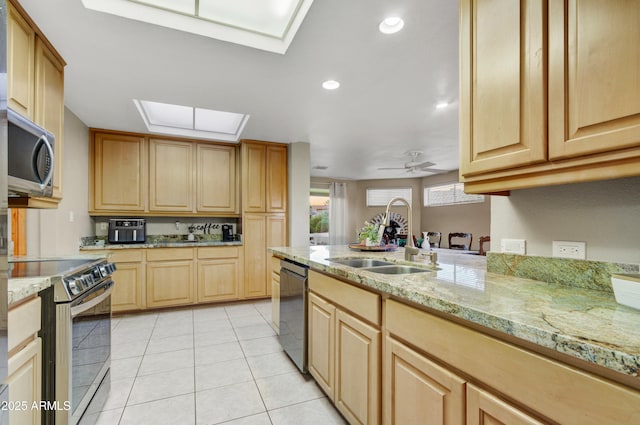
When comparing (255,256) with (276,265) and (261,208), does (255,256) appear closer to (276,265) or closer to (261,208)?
(261,208)

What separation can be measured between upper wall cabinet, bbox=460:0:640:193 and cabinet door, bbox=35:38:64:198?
2.49 metres

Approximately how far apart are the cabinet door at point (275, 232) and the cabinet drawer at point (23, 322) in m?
3.18

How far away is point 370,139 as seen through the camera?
4391 millimetres

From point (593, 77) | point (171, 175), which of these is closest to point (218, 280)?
point (171, 175)

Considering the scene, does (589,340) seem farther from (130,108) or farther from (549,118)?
(130,108)

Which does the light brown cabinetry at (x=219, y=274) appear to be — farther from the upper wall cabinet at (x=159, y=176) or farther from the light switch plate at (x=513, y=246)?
the light switch plate at (x=513, y=246)

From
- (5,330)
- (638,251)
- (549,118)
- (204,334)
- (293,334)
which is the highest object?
(549,118)

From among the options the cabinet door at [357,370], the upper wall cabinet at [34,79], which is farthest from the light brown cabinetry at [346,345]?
the upper wall cabinet at [34,79]

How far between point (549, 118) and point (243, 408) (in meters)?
2.18

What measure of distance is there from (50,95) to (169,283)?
256 cm

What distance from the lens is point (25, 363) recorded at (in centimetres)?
120

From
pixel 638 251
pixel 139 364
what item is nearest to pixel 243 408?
pixel 139 364

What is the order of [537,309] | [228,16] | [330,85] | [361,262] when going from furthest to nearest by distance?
[330,85], [361,262], [228,16], [537,309]

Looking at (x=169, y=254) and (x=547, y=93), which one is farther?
(x=169, y=254)
